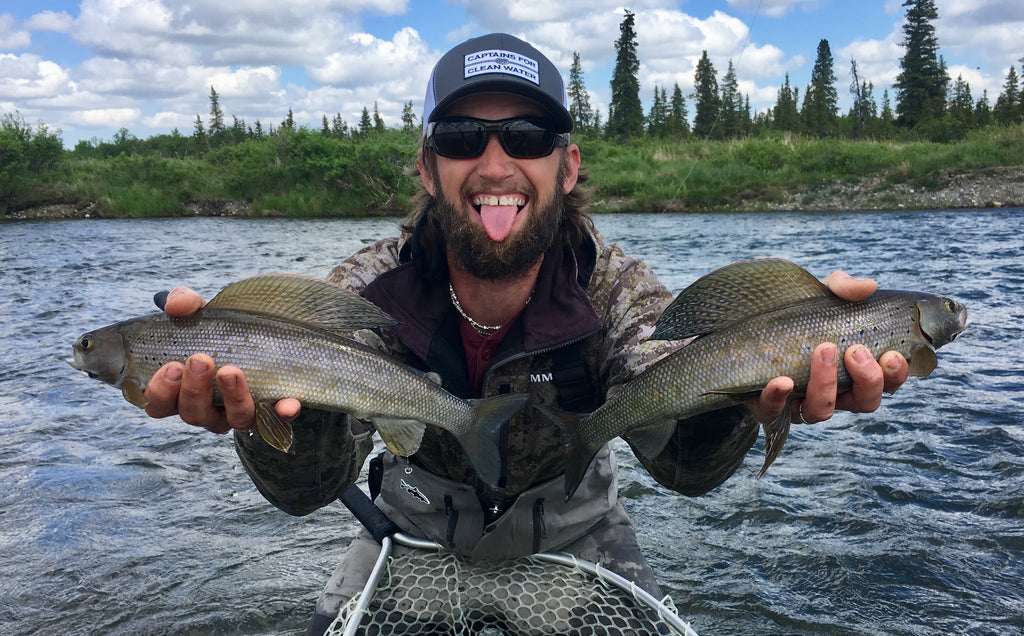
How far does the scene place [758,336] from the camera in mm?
2496

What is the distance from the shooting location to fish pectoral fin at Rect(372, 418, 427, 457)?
270 cm

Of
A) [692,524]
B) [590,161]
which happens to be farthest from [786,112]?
[692,524]

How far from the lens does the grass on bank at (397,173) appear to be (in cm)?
3266

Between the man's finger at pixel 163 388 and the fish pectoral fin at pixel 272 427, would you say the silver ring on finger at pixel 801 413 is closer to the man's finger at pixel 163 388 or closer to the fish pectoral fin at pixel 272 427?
the fish pectoral fin at pixel 272 427

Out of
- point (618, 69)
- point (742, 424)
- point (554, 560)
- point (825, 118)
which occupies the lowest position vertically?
point (554, 560)

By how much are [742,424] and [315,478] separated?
1.75m

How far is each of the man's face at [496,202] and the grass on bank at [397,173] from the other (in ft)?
95.7

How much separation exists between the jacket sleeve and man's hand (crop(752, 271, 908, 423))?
356 millimetres

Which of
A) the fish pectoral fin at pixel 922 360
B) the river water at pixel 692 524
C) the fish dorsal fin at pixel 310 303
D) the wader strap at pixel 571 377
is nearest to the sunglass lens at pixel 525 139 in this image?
the wader strap at pixel 571 377

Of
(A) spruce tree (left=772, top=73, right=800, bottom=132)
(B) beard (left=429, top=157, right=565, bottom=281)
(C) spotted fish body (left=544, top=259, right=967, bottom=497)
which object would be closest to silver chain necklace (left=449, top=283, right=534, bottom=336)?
(B) beard (left=429, top=157, right=565, bottom=281)

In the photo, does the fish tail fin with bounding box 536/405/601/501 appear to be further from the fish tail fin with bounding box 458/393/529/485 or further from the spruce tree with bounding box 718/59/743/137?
the spruce tree with bounding box 718/59/743/137

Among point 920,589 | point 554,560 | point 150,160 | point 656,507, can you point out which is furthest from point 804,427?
point 150,160

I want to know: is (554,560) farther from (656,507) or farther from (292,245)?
(292,245)

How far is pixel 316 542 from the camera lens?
4.73 metres
